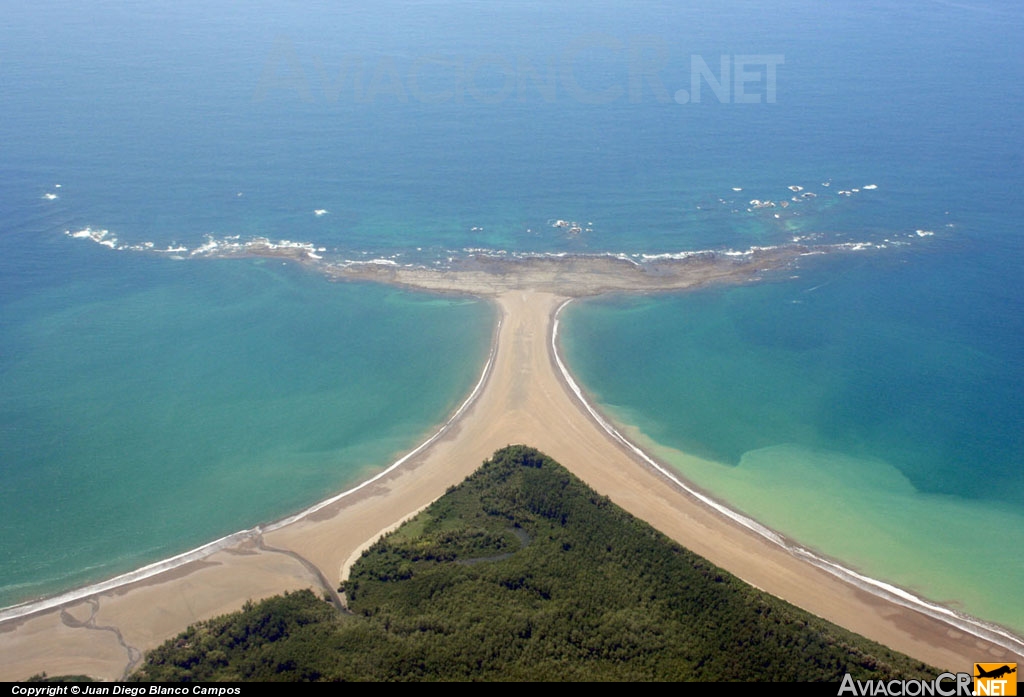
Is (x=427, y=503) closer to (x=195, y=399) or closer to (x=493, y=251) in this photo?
(x=195, y=399)

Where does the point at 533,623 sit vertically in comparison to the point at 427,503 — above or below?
below

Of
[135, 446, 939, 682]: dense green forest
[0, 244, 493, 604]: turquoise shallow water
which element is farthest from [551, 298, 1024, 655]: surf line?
[0, 244, 493, 604]: turquoise shallow water

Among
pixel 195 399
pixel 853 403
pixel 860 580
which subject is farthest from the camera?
pixel 853 403

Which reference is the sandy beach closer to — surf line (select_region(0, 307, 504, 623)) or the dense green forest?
surf line (select_region(0, 307, 504, 623))

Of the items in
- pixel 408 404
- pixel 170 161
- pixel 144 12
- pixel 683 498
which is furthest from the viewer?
pixel 144 12

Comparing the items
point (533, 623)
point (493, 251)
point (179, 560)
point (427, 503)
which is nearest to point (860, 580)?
point (533, 623)

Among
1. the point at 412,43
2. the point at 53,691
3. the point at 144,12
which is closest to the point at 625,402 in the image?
the point at 53,691

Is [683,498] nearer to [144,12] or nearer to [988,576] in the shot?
[988,576]
